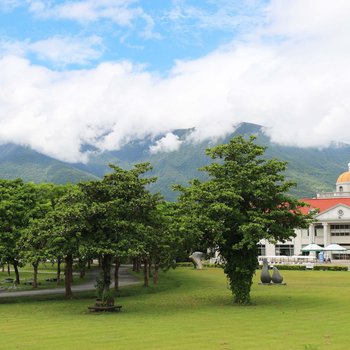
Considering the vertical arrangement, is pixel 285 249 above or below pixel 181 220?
below

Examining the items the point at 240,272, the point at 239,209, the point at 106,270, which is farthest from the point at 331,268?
the point at 106,270

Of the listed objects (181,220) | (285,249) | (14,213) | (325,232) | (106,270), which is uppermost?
(14,213)

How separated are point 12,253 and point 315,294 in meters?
23.7

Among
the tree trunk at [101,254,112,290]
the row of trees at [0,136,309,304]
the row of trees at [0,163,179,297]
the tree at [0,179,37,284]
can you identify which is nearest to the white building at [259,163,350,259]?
the tree at [0,179,37,284]

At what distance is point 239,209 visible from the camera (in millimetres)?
36594

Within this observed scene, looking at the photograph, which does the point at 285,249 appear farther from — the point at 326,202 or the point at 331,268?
the point at 331,268

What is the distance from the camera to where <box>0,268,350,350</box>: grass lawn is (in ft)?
72.4

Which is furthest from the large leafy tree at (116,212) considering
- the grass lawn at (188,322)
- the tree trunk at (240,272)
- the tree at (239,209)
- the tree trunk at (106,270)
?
the tree trunk at (240,272)

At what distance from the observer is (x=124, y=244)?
109ft

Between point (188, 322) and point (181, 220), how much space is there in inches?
350

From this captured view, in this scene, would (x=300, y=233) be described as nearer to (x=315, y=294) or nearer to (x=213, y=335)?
(x=315, y=294)

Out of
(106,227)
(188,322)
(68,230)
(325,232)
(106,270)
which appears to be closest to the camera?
(188,322)

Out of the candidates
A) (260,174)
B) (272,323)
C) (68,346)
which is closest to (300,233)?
(260,174)

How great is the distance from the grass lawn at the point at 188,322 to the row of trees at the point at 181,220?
3.41 m
